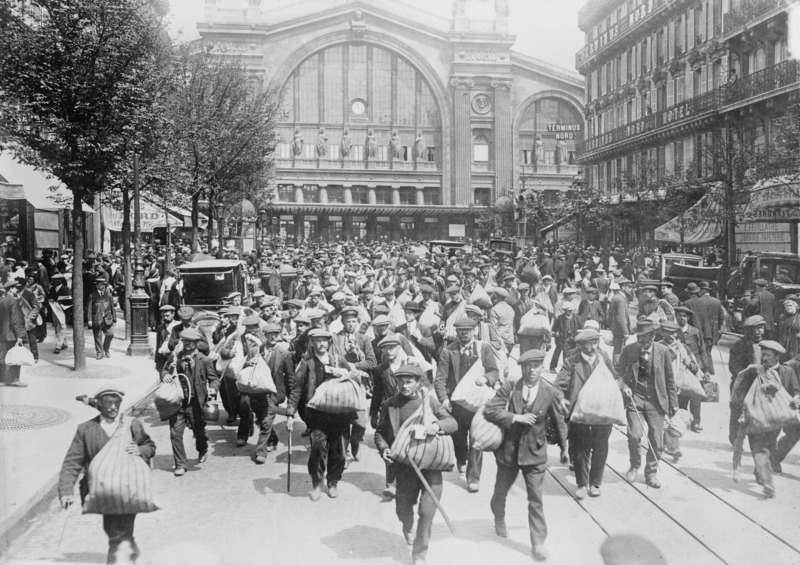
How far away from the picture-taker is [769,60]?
22531 millimetres

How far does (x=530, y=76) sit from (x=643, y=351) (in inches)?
2641

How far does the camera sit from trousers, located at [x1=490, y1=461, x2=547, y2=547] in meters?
6.41

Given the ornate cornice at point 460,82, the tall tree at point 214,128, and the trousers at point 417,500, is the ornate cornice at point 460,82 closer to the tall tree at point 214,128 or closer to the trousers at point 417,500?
the tall tree at point 214,128

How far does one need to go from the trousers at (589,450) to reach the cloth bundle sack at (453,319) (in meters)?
2.67

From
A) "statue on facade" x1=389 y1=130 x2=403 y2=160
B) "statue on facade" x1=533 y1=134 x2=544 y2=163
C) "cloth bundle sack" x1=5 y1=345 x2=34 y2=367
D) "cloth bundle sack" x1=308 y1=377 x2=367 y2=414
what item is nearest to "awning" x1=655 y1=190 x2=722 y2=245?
"cloth bundle sack" x1=308 y1=377 x2=367 y2=414

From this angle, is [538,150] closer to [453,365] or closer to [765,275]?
[765,275]

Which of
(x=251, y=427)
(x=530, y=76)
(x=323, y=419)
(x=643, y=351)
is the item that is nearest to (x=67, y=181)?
(x=251, y=427)

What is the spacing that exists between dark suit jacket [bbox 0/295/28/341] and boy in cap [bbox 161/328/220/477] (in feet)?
15.8

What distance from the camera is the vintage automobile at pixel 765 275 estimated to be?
16.5 meters

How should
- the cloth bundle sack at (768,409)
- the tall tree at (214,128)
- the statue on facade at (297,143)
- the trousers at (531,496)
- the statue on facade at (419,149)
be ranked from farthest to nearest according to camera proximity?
the statue on facade at (419,149)
the statue on facade at (297,143)
the tall tree at (214,128)
the cloth bundle sack at (768,409)
the trousers at (531,496)

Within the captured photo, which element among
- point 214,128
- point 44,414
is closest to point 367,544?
point 44,414

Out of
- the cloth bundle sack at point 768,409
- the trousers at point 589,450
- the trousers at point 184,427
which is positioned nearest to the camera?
the trousers at point 589,450

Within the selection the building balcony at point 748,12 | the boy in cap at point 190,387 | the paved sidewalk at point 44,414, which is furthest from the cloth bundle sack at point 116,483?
the building balcony at point 748,12

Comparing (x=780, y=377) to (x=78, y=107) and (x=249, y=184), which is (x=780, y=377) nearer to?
(x=78, y=107)
